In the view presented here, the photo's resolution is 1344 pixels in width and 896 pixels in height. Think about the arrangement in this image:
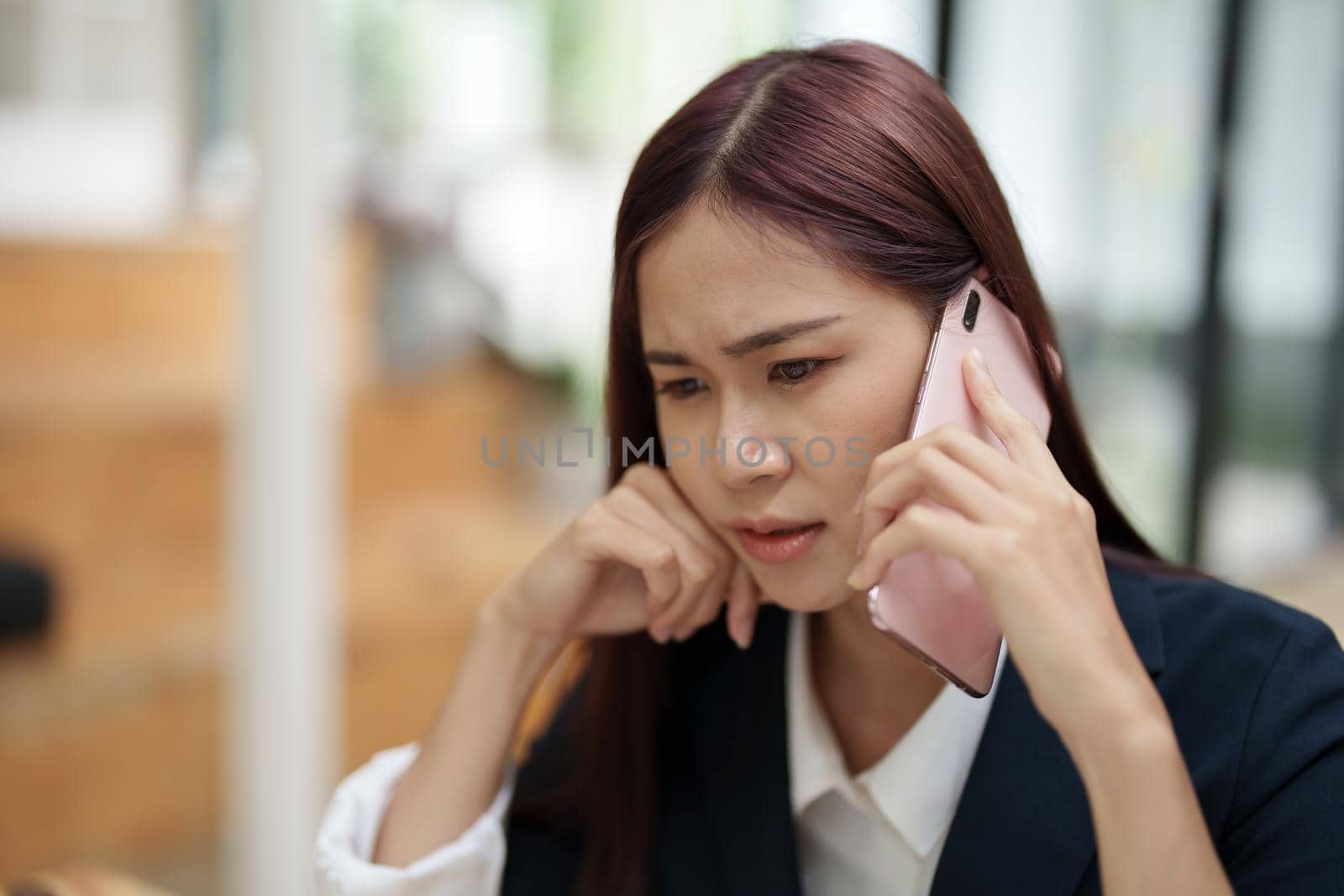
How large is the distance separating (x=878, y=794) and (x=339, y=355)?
9.86 ft

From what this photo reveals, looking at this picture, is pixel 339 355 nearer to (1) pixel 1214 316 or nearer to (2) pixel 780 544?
(1) pixel 1214 316

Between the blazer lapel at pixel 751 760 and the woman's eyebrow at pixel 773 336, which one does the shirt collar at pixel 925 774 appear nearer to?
the blazer lapel at pixel 751 760

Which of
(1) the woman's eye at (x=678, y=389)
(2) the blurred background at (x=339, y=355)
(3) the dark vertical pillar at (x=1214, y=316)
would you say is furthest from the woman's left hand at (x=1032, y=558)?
(3) the dark vertical pillar at (x=1214, y=316)

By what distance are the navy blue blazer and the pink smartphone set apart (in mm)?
122

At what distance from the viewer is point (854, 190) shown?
89 centimetres

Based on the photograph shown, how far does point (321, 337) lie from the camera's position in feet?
7.06

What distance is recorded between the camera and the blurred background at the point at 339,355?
85.8 inches

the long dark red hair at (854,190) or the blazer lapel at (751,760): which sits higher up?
the long dark red hair at (854,190)

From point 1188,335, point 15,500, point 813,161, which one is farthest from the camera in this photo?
point 1188,335

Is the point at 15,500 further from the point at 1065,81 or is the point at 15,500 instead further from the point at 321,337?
the point at 1065,81

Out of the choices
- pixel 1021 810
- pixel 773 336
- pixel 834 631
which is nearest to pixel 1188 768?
pixel 1021 810

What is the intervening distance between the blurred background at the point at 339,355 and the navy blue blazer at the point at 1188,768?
1.29 m

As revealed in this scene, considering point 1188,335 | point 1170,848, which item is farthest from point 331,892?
point 1188,335

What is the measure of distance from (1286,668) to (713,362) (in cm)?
50
